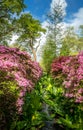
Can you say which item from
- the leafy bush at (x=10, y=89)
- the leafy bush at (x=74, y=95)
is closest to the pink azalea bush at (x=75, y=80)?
the leafy bush at (x=74, y=95)

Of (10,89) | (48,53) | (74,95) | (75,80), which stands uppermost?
(48,53)

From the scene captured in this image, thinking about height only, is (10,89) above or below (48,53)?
below

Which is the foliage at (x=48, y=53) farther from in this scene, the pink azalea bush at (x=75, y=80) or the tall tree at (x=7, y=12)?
the pink azalea bush at (x=75, y=80)

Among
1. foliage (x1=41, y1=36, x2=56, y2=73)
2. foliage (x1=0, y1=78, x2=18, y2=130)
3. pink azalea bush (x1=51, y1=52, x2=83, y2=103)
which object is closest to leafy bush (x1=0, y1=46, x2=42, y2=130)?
foliage (x1=0, y1=78, x2=18, y2=130)

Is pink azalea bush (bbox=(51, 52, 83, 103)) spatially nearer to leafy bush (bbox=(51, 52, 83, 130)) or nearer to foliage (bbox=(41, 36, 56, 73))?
leafy bush (bbox=(51, 52, 83, 130))

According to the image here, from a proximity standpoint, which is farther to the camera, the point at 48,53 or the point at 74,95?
the point at 48,53

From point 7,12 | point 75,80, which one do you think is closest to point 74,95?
point 75,80

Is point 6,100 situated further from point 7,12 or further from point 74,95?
point 7,12

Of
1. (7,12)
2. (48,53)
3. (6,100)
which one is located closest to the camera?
(6,100)

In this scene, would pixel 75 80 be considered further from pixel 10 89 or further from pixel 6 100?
pixel 6 100

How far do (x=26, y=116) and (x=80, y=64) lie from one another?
108 inches

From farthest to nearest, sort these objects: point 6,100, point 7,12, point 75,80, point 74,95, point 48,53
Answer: point 48,53 → point 7,12 → point 75,80 → point 74,95 → point 6,100

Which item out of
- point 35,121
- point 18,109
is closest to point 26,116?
point 35,121

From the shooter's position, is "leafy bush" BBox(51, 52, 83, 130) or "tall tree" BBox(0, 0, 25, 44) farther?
"tall tree" BBox(0, 0, 25, 44)
